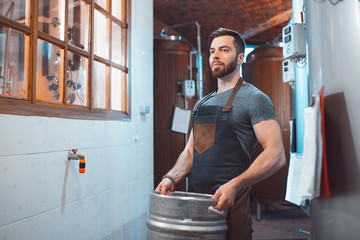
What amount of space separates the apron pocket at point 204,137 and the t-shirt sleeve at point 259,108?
194 millimetres

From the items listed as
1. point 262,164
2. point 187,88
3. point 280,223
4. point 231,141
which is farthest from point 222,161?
point 280,223

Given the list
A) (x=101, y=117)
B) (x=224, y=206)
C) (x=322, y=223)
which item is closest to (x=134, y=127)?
(x=101, y=117)

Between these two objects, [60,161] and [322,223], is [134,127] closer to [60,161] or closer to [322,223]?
[60,161]

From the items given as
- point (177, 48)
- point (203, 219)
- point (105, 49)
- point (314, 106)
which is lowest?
point (203, 219)

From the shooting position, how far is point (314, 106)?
0.78 metres

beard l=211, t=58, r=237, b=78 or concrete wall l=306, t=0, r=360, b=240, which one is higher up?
beard l=211, t=58, r=237, b=78

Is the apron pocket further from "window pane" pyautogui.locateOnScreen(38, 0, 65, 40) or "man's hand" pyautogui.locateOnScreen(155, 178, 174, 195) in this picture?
"window pane" pyautogui.locateOnScreen(38, 0, 65, 40)

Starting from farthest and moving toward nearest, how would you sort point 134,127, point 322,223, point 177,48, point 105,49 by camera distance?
point 177,48 → point 134,127 → point 105,49 → point 322,223

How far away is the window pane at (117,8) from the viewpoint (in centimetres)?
274

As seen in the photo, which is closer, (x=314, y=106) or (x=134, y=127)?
(x=314, y=106)

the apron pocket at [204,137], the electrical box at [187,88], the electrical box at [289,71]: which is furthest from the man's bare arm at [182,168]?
the electrical box at [187,88]

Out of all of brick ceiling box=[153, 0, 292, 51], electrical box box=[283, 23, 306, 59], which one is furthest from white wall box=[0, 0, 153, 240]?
brick ceiling box=[153, 0, 292, 51]

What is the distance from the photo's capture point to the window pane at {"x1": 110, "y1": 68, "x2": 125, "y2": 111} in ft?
8.88

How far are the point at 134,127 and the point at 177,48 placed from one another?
1.82 m
